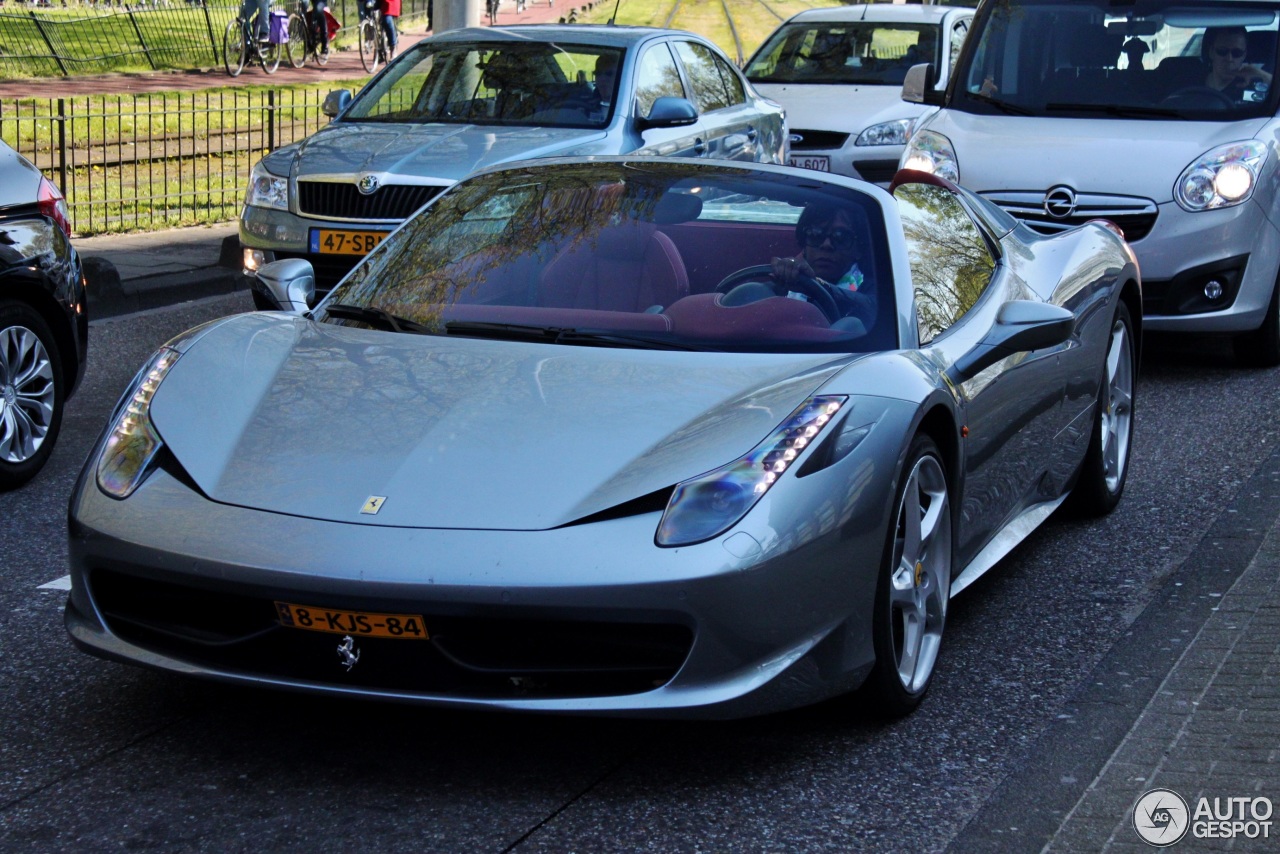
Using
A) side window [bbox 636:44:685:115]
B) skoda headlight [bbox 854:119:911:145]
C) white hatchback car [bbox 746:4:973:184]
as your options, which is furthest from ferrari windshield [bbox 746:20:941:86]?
side window [bbox 636:44:685:115]

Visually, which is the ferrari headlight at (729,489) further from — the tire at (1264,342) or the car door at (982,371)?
the tire at (1264,342)

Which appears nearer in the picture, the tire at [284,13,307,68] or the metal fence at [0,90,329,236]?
the metal fence at [0,90,329,236]

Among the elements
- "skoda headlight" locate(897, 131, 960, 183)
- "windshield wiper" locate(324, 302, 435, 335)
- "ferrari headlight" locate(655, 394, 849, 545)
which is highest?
"skoda headlight" locate(897, 131, 960, 183)

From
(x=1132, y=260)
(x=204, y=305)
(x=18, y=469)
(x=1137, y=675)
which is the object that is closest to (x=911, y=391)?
(x=1137, y=675)

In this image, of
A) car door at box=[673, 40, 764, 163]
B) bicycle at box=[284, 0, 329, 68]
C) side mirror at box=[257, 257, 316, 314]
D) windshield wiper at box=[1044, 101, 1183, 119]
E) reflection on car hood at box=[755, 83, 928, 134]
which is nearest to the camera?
side mirror at box=[257, 257, 316, 314]

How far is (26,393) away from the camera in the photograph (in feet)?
Result: 20.6

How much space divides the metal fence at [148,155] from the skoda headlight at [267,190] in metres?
2.48

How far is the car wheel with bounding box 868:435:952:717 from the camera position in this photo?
388 cm

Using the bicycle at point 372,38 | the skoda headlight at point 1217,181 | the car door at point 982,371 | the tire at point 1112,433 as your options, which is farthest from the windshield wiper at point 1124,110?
the bicycle at point 372,38

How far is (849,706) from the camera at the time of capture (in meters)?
3.98

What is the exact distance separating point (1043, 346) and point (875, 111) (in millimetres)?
9410

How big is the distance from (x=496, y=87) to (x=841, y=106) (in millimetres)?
4744

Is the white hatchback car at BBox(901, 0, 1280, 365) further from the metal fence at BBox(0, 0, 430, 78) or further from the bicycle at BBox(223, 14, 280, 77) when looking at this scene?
the bicycle at BBox(223, 14, 280, 77)

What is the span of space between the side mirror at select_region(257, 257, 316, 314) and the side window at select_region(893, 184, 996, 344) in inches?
66.7
